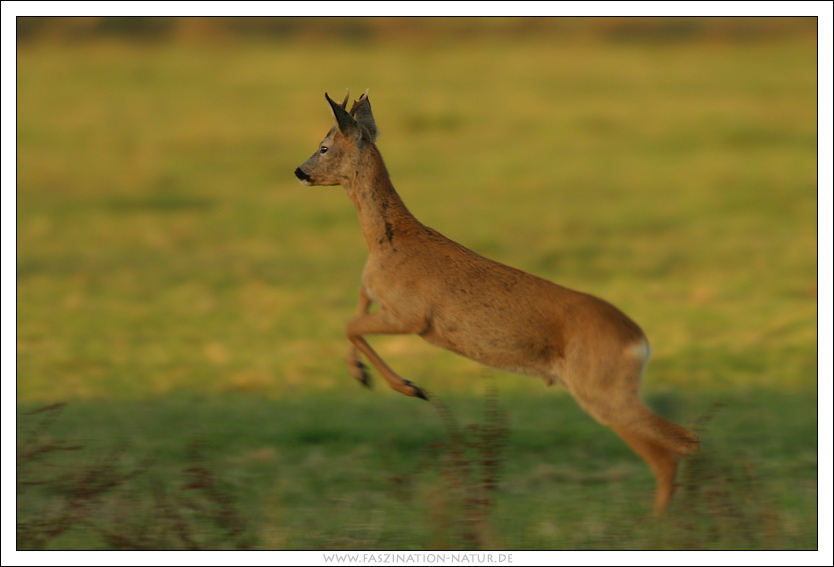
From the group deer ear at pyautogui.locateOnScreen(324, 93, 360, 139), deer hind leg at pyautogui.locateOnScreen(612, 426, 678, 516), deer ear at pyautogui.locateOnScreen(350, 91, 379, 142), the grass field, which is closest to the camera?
deer ear at pyautogui.locateOnScreen(324, 93, 360, 139)

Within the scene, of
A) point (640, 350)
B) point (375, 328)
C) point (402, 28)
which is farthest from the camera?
point (402, 28)

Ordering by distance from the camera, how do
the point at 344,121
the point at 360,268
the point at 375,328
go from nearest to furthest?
the point at 344,121 → the point at 375,328 → the point at 360,268

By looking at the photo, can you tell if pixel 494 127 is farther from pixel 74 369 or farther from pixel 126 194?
pixel 74 369

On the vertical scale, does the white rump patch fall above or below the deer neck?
below

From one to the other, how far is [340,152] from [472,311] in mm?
1170

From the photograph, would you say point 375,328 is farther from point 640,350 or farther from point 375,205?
point 640,350

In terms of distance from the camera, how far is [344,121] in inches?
279

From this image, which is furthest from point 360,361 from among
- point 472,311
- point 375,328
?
A: point 472,311

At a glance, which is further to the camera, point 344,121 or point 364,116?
point 364,116

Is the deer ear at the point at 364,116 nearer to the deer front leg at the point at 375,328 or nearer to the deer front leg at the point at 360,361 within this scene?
the deer front leg at the point at 360,361

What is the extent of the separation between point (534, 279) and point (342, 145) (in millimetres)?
1379

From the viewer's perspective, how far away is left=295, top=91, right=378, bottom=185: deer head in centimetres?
719

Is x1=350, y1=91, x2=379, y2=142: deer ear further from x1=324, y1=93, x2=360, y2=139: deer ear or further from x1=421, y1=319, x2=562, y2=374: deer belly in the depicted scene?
x1=421, y1=319, x2=562, y2=374: deer belly

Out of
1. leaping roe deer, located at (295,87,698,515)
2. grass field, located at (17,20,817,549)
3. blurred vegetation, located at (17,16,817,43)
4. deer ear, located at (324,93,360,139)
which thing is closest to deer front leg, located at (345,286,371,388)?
leaping roe deer, located at (295,87,698,515)
